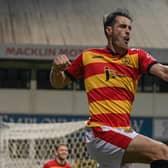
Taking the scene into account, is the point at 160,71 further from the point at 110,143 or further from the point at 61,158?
the point at 61,158

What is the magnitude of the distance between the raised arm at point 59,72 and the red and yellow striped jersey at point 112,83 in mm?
217

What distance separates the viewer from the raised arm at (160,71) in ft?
18.4

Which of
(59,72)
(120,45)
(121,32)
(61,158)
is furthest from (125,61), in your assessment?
(61,158)

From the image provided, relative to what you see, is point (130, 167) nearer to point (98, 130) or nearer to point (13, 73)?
point (98, 130)

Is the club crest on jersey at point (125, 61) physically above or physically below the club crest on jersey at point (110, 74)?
above

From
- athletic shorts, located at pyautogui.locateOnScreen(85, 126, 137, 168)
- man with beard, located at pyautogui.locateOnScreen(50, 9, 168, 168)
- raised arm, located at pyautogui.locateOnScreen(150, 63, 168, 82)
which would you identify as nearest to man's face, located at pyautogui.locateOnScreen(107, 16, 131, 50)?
man with beard, located at pyautogui.locateOnScreen(50, 9, 168, 168)

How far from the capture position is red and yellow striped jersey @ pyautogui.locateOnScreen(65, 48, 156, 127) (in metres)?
5.77

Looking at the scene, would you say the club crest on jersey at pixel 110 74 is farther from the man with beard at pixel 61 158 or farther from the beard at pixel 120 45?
the man with beard at pixel 61 158

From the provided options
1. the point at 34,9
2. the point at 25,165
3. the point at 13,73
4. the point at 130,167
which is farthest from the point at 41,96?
the point at 130,167

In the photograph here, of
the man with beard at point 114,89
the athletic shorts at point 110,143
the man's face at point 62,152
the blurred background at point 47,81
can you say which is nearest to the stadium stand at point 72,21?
the blurred background at point 47,81

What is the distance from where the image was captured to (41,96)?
37.2 m

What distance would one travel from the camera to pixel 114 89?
5.81m

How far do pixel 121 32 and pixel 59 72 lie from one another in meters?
0.69

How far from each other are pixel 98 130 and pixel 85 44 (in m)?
32.8
